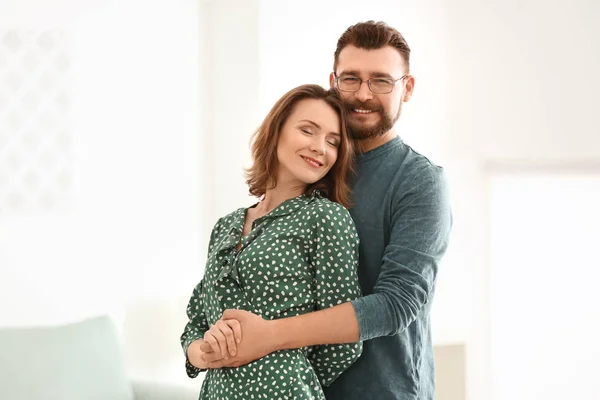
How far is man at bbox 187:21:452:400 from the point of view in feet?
5.37

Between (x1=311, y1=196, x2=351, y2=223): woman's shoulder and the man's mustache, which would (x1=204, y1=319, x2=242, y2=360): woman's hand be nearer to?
(x1=311, y1=196, x2=351, y2=223): woman's shoulder

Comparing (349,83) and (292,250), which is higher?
(349,83)

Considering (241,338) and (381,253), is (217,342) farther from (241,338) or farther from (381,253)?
(381,253)

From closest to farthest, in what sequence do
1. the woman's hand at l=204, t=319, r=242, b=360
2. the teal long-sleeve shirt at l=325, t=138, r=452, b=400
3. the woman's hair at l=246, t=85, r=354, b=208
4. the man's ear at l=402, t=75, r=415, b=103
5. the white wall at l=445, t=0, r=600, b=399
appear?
the woman's hand at l=204, t=319, r=242, b=360 < the teal long-sleeve shirt at l=325, t=138, r=452, b=400 < the woman's hair at l=246, t=85, r=354, b=208 < the man's ear at l=402, t=75, r=415, b=103 < the white wall at l=445, t=0, r=600, b=399

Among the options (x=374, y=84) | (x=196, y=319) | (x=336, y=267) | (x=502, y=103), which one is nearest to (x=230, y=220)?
(x=196, y=319)

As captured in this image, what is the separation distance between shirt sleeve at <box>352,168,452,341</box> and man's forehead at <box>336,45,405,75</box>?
0.26m

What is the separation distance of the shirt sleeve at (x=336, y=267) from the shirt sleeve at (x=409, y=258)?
0.05m

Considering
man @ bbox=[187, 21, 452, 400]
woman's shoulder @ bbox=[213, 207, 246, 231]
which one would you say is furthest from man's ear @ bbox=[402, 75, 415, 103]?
woman's shoulder @ bbox=[213, 207, 246, 231]

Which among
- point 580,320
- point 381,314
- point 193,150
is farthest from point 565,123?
point 381,314

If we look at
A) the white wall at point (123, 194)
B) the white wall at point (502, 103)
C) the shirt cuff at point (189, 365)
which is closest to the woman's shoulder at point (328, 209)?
the shirt cuff at point (189, 365)

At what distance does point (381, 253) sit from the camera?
70.8 inches

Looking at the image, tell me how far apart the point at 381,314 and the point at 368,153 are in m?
0.41

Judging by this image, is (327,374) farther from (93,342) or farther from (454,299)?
(454,299)

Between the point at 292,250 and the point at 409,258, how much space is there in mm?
250
